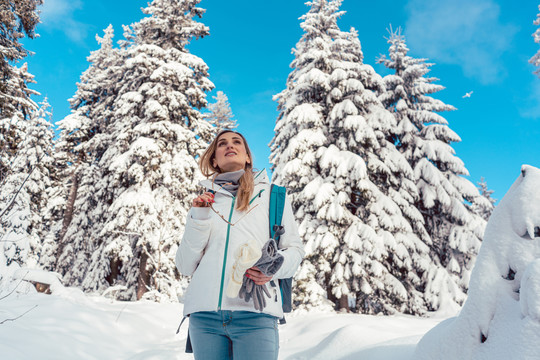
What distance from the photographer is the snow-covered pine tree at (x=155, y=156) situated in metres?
12.9

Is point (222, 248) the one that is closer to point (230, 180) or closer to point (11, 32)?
point (230, 180)

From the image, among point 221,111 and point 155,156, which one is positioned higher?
point 221,111

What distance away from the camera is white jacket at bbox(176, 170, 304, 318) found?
1812 mm

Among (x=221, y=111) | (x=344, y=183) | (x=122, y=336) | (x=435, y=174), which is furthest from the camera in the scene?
(x=221, y=111)

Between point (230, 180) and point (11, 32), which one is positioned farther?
point (11, 32)

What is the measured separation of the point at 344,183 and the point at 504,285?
1080cm

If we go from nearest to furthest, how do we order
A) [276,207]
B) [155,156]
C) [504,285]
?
1. [504,285]
2. [276,207]
3. [155,156]

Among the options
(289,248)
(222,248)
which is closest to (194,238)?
(222,248)

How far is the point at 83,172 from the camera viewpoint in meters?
19.1

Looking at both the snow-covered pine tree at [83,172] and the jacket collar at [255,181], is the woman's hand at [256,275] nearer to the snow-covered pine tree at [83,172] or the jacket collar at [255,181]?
the jacket collar at [255,181]

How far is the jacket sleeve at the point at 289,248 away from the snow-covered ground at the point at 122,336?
6.49 feet

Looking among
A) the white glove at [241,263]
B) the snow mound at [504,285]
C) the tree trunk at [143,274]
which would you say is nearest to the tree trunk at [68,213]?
the tree trunk at [143,274]

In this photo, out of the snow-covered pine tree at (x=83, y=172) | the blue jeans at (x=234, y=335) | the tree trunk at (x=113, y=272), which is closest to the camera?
the blue jeans at (x=234, y=335)

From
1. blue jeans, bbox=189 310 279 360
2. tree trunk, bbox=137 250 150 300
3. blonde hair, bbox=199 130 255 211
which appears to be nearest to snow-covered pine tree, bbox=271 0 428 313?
tree trunk, bbox=137 250 150 300
